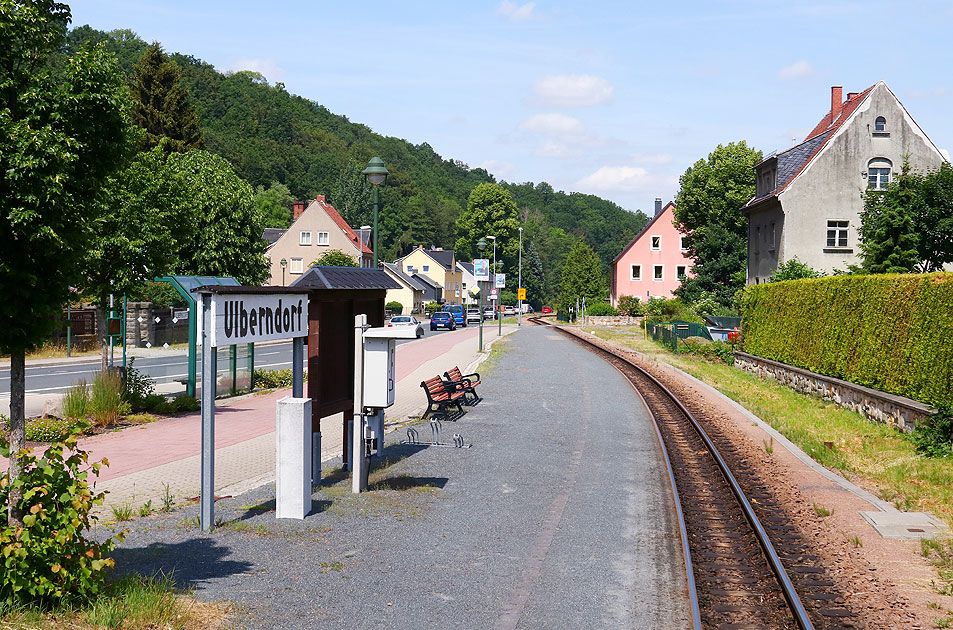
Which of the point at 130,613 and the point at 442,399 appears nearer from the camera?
the point at 130,613

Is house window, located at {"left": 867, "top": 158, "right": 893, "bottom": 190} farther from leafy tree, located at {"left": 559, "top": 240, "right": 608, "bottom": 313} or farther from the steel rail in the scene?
leafy tree, located at {"left": 559, "top": 240, "right": 608, "bottom": 313}

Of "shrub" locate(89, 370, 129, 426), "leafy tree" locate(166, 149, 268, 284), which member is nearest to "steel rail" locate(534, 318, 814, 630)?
"shrub" locate(89, 370, 129, 426)

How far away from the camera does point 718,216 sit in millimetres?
59500

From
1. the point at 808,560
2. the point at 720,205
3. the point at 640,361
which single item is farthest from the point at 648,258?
the point at 808,560

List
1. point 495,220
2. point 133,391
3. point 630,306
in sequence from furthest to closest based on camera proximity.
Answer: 1. point 495,220
2. point 630,306
3. point 133,391

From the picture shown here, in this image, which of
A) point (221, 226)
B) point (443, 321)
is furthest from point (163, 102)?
point (443, 321)

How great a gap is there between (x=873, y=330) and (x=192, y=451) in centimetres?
1428

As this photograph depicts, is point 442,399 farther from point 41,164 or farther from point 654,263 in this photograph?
point 654,263

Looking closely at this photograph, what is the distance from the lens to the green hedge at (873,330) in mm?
14789

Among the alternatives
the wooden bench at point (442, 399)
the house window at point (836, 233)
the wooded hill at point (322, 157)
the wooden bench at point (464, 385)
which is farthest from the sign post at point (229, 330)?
the wooded hill at point (322, 157)

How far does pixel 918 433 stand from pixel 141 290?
15.2m

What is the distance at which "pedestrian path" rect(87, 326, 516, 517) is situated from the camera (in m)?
10.5

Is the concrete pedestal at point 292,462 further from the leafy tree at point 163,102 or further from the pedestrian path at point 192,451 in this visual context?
the leafy tree at point 163,102

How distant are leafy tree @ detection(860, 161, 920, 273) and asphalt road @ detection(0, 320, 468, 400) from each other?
17.4 metres
